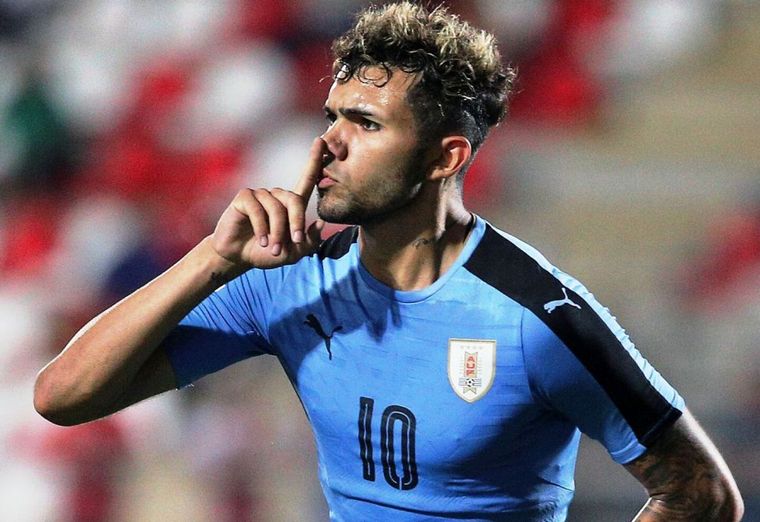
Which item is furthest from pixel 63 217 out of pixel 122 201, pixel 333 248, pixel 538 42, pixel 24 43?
pixel 333 248

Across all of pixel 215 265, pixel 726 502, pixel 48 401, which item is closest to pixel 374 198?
pixel 215 265

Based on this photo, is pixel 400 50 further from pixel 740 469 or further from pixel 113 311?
pixel 740 469

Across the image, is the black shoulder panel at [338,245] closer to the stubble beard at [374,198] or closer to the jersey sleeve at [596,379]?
the stubble beard at [374,198]

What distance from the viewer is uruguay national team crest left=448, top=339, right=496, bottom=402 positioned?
6.81 ft

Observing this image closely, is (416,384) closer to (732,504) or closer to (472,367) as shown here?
(472,367)

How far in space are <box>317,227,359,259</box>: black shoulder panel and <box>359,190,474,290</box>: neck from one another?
6 centimetres

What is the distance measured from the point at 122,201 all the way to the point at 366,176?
2.84m

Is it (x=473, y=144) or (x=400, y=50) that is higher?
(x=400, y=50)

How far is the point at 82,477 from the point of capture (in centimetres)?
447

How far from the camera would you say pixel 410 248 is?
2.20m

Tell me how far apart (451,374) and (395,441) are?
0.52ft

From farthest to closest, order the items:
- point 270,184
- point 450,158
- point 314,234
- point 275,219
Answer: point 270,184 → point 450,158 → point 314,234 → point 275,219

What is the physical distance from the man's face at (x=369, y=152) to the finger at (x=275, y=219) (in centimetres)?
14

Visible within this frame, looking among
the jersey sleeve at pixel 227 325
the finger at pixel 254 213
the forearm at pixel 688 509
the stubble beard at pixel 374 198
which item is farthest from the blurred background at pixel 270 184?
the finger at pixel 254 213
